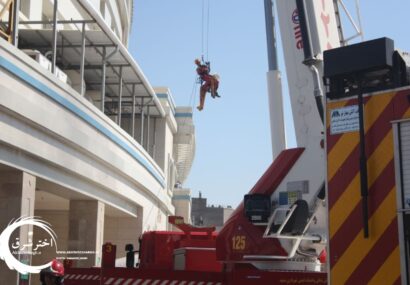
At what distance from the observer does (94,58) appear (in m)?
25.8

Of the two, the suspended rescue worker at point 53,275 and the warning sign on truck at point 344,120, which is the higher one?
the warning sign on truck at point 344,120

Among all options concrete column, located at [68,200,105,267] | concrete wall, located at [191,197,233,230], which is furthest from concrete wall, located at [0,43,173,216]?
concrete wall, located at [191,197,233,230]

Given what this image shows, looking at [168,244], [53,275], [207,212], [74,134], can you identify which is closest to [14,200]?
[74,134]

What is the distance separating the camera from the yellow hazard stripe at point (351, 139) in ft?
13.9

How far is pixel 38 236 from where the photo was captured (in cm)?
2564

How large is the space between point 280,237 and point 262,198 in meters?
0.64

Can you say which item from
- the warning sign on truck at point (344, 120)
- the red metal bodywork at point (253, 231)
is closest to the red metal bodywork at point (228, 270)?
the red metal bodywork at point (253, 231)

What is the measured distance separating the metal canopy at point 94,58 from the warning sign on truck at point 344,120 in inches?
688

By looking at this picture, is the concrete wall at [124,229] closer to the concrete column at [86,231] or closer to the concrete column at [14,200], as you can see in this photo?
the concrete column at [86,231]

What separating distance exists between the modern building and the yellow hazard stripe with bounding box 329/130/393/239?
11.4 meters

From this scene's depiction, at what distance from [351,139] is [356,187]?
1.05 feet

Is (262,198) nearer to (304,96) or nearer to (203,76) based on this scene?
(304,96)

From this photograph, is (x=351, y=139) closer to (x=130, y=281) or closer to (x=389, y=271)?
(x=389, y=271)

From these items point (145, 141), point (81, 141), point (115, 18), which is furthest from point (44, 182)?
point (115, 18)
